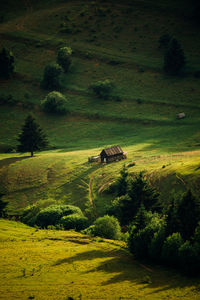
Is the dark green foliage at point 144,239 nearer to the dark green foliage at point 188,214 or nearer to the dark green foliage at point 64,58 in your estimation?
the dark green foliage at point 188,214

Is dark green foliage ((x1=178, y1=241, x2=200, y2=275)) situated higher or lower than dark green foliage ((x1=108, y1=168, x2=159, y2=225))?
lower

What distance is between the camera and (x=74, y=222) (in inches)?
2133

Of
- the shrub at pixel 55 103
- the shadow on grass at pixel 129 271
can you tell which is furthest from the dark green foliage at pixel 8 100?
the shadow on grass at pixel 129 271

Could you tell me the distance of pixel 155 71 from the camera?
133750 mm

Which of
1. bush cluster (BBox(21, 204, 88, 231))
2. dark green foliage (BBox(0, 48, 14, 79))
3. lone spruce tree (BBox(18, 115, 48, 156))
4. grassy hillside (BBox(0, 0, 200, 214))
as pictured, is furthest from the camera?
dark green foliage (BBox(0, 48, 14, 79))

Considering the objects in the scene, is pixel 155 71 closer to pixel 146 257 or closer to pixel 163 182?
pixel 163 182

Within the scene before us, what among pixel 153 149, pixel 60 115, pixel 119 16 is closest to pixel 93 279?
pixel 153 149

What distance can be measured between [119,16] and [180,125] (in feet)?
309

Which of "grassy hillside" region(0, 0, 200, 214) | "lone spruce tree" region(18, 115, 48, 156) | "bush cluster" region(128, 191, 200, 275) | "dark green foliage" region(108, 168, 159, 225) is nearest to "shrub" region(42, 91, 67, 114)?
"grassy hillside" region(0, 0, 200, 214)

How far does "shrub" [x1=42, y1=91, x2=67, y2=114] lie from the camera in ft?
384

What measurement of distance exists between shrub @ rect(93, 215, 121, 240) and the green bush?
4512 millimetres

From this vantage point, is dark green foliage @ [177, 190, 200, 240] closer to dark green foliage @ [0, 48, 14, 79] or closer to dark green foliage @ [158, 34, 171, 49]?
dark green foliage @ [0, 48, 14, 79]

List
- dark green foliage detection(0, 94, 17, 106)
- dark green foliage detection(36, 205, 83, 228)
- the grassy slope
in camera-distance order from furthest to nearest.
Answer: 1. dark green foliage detection(0, 94, 17, 106)
2. dark green foliage detection(36, 205, 83, 228)
3. the grassy slope

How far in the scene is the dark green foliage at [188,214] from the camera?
39188 mm
